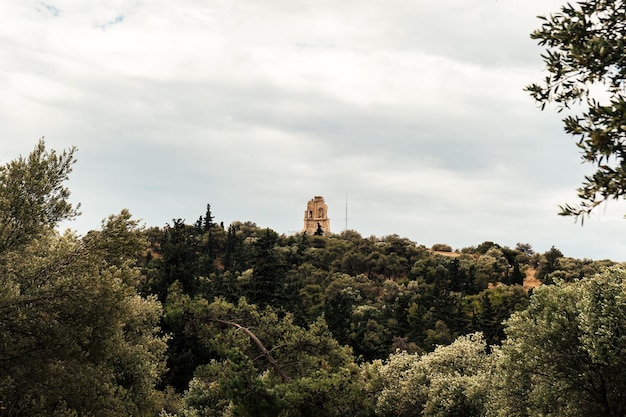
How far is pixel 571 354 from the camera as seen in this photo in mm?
29766

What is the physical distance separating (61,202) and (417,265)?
126 m

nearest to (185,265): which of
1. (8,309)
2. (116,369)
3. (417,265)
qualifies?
(116,369)

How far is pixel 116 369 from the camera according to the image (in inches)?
1209

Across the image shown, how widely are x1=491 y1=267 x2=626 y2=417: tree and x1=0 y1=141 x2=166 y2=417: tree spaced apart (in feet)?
68.8

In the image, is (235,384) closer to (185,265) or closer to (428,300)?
(185,265)

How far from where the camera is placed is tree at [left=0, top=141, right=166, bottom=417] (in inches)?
773

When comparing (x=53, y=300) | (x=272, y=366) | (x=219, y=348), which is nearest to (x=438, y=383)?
(x=272, y=366)

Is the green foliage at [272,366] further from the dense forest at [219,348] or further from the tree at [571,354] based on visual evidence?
the tree at [571,354]

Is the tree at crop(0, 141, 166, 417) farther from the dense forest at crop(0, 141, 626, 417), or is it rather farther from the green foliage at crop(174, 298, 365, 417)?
the green foliage at crop(174, 298, 365, 417)

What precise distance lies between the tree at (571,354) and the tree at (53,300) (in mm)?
20962

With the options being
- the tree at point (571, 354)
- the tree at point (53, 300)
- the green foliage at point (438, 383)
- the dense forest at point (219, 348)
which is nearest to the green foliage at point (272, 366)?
the dense forest at point (219, 348)

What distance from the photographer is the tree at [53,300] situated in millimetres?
19641

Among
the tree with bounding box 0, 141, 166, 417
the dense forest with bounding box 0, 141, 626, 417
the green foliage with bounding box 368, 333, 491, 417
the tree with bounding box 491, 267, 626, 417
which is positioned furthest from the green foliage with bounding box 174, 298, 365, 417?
the green foliage with bounding box 368, 333, 491, 417

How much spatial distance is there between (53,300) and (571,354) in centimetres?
2508
